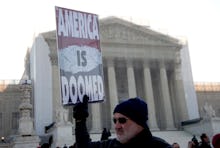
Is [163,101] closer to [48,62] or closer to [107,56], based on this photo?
[107,56]

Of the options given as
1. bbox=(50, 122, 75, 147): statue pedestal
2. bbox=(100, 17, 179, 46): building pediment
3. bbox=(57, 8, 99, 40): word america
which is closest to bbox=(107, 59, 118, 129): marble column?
bbox=(100, 17, 179, 46): building pediment

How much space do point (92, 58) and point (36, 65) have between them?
3638cm

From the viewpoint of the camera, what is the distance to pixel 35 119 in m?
39.1

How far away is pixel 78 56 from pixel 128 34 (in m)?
38.7

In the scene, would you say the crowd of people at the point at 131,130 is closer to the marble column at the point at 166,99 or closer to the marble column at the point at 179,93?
the marble column at the point at 166,99

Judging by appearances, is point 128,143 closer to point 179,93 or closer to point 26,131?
point 26,131

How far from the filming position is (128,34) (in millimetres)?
43938

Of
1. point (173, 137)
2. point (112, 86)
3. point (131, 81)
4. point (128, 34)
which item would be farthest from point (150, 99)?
point (128, 34)

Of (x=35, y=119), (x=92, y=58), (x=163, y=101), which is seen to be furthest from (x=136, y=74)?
(x=92, y=58)

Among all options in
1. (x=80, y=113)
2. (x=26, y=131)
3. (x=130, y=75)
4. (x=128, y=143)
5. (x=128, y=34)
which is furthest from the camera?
(x=128, y=34)

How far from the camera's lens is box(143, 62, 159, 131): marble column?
4088cm

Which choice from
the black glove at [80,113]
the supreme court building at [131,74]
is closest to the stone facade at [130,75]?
the supreme court building at [131,74]

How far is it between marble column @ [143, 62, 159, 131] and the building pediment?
10.9 ft

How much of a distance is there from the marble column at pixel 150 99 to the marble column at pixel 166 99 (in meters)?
1.66
